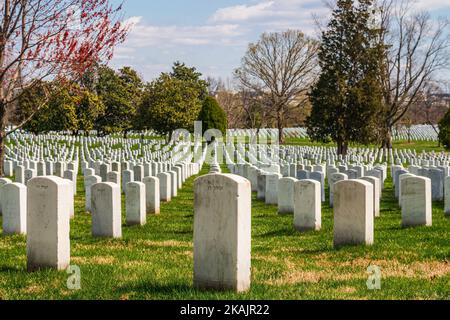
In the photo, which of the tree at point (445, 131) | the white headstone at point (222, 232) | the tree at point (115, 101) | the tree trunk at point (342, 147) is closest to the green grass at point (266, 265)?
the white headstone at point (222, 232)

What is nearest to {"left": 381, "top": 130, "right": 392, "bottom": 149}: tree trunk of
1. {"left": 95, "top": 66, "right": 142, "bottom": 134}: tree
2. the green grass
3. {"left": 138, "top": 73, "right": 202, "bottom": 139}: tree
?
{"left": 138, "top": 73, "right": 202, "bottom": 139}: tree

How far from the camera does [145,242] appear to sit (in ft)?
34.3

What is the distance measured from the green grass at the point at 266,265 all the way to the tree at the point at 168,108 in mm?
41551

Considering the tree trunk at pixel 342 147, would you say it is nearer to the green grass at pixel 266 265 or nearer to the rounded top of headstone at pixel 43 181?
the green grass at pixel 266 265

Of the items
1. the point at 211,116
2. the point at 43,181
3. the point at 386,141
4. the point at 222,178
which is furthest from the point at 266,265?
the point at 211,116

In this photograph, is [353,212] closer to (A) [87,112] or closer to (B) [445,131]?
(B) [445,131]

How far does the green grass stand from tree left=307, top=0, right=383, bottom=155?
30830 millimetres

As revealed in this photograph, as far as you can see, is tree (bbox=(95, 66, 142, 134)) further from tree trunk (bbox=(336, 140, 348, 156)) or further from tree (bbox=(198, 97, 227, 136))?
tree trunk (bbox=(336, 140, 348, 156))

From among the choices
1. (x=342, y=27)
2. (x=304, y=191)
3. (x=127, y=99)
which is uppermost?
(x=342, y=27)

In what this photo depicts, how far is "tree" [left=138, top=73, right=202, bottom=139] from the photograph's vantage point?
2135 inches

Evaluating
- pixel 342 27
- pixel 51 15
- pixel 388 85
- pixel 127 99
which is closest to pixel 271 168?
pixel 51 15

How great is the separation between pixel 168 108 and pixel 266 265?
4661 cm
